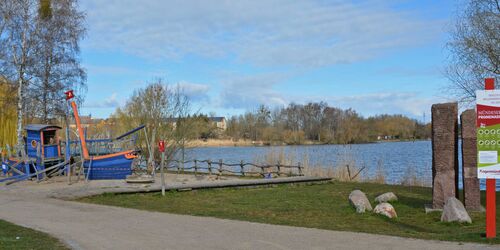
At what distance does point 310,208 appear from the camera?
636 inches

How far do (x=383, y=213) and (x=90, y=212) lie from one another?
7420mm

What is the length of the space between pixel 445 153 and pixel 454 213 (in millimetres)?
2392

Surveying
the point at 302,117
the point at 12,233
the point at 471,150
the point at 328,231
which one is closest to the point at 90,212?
the point at 12,233

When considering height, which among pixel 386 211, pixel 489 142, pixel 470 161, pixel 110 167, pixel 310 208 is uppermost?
pixel 489 142

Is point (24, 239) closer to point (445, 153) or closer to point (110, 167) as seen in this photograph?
point (445, 153)

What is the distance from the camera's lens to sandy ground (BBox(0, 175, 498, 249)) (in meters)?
9.27

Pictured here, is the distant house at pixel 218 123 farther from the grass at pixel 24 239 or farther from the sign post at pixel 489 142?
the sign post at pixel 489 142

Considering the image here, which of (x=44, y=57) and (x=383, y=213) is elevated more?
(x=44, y=57)

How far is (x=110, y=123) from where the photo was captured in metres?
39.3

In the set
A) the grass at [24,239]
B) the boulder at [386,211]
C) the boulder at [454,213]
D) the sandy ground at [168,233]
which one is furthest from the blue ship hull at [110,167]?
the boulder at [454,213]

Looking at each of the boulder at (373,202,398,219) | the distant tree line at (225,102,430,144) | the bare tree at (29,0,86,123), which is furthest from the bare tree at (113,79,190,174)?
the distant tree line at (225,102,430,144)

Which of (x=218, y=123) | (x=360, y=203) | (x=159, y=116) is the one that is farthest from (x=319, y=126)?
(x=360, y=203)

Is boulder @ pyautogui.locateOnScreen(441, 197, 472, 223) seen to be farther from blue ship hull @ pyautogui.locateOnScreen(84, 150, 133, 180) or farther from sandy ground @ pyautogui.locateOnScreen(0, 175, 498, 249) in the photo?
blue ship hull @ pyautogui.locateOnScreen(84, 150, 133, 180)

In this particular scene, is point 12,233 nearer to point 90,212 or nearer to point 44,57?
point 90,212
